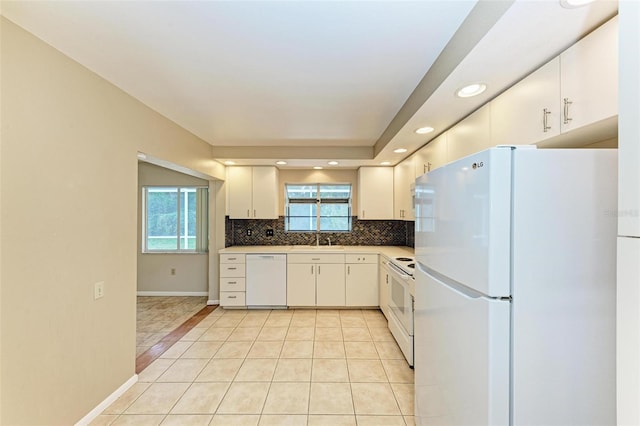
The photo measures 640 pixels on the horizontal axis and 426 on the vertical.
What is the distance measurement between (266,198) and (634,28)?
4.11m

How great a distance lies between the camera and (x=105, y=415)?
1.95 meters

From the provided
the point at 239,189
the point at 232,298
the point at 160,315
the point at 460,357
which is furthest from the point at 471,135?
the point at 160,315

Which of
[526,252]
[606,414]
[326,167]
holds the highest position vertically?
[326,167]

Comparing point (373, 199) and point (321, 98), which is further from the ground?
point (321, 98)

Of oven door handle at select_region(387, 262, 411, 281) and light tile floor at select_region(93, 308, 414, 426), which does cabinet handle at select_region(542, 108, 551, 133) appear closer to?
oven door handle at select_region(387, 262, 411, 281)

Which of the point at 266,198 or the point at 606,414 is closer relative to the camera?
the point at 606,414

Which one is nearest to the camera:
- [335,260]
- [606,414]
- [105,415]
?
[606,414]

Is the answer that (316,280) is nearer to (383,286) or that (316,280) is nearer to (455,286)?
(383,286)

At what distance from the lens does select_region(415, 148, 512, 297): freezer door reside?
1.03 m

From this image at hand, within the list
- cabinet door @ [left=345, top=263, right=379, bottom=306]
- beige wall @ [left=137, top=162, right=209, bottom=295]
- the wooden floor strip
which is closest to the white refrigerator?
the wooden floor strip

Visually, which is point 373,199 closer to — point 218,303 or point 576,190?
point 218,303

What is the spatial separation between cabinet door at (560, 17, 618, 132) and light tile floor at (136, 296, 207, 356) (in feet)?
12.8

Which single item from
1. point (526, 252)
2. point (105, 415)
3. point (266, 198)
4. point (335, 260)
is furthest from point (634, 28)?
point (266, 198)

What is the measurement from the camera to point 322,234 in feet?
15.9
